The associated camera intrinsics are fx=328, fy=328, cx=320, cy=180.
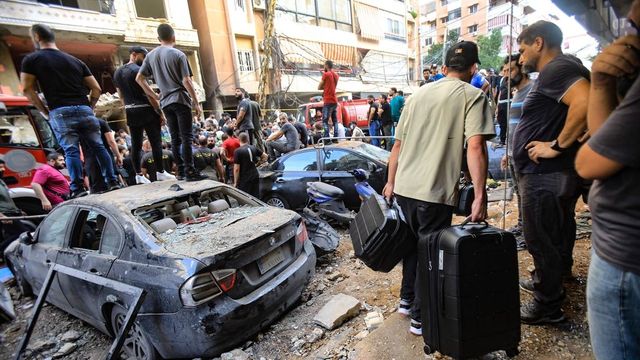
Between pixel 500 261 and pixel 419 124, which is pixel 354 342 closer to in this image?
pixel 500 261

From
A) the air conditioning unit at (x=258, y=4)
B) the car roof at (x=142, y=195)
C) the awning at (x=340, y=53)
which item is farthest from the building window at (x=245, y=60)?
the car roof at (x=142, y=195)

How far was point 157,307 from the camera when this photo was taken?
2.73m

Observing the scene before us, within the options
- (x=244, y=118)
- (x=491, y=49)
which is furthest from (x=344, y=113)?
(x=491, y=49)

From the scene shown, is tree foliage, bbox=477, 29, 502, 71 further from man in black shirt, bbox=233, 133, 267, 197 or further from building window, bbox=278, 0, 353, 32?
man in black shirt, bbox=233, 133, 267, 197

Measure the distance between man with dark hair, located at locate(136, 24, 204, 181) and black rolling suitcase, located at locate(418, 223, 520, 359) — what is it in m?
3.50

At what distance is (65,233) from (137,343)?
5.25ft

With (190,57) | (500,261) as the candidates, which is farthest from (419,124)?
(190,57)

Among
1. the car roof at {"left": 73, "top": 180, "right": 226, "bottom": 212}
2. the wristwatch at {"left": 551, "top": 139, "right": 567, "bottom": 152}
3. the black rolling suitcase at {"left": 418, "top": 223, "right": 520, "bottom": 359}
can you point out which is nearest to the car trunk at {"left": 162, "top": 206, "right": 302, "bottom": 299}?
the car roof at {"left": 73, "top": 180, "right": 226, "bottom": 212}

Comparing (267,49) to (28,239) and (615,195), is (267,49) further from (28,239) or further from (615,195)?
(615,195)

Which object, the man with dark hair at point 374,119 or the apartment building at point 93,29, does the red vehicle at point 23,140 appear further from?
the man with dark hair at point 374,119

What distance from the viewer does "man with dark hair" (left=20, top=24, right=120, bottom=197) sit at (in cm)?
407

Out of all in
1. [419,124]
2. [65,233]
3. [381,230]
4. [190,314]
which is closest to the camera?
[419,124]

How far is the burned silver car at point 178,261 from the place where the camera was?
8.79ft

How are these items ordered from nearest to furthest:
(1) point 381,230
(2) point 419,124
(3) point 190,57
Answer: (2) point 419,124 < (1) point 381,230 < (3) point 190,57
